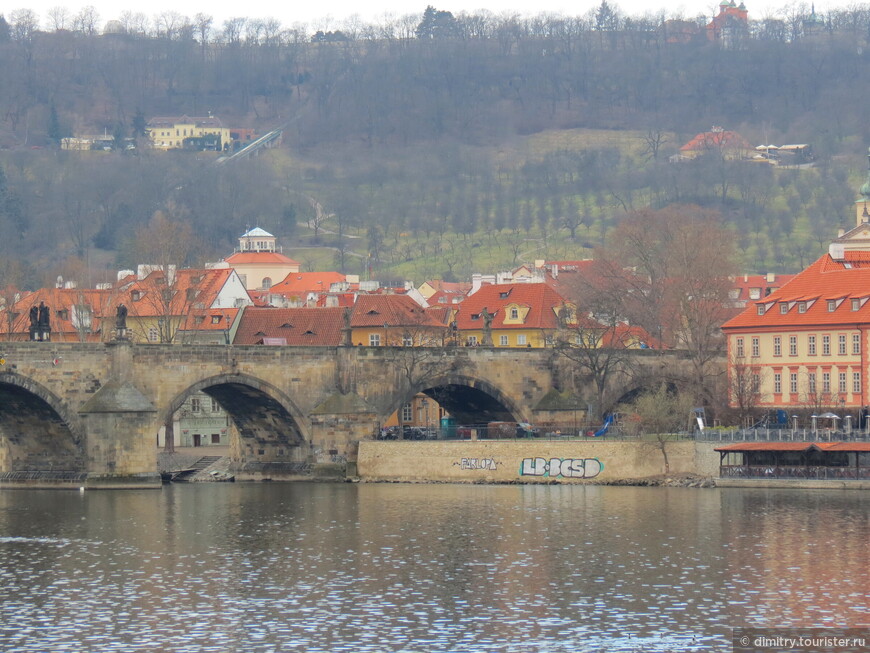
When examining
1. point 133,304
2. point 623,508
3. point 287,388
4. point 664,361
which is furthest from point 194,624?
point 133,304

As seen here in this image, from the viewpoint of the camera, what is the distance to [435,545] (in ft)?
216

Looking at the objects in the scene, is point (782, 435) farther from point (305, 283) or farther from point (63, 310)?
point (305, 283)

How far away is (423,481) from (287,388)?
30.2 feet

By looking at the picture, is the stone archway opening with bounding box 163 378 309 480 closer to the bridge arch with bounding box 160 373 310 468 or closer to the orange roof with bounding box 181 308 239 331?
the bridge arch with bounding box 160 373 310 468

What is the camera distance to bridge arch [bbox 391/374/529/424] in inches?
4008

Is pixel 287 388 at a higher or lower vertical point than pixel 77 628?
higher

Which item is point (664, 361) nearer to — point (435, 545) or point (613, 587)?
point (435, 545)

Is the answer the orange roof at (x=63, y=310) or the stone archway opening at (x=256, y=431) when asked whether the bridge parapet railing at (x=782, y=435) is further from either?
the orange roof at (x=63, y=310)

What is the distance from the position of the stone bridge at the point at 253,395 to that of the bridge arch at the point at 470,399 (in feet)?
0.27

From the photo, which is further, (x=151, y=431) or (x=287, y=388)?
(x=287, y=388)

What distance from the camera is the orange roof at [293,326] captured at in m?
114

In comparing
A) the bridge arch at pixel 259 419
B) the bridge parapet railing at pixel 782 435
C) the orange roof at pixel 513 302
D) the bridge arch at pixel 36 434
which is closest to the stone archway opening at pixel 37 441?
the bridge arch at pixel 36 434

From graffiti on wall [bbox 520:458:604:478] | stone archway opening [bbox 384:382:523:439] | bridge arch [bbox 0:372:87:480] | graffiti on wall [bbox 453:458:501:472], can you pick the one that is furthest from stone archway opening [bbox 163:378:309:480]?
graffiti on wall [bbox 520:458:604:478]

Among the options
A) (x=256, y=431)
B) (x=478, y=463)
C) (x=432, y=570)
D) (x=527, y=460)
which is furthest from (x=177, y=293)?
(x=432, y=570)
